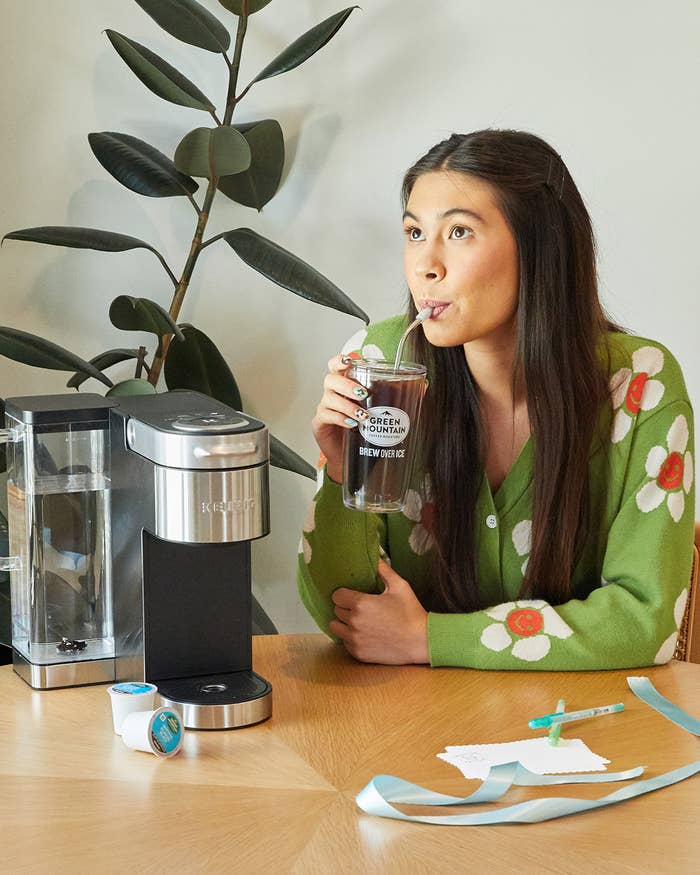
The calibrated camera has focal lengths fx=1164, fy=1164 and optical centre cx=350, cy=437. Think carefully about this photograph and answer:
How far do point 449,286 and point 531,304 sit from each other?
15 cm

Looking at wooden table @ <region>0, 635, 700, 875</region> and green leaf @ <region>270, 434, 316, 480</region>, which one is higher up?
green leaf @ <region>270, 434, 316, 480</region>

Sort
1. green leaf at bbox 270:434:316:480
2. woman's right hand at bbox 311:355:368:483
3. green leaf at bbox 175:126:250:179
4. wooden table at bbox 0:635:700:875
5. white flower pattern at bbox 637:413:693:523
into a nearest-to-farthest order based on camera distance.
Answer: wooden table at bbox 0:635:700:875
woman's right hand at bbox 311:355:368:483
white flower pattern at bbox 637:413:693:523
green leaf at bbox 175:126:250:179
green leaf at bbox 270:434:316:480

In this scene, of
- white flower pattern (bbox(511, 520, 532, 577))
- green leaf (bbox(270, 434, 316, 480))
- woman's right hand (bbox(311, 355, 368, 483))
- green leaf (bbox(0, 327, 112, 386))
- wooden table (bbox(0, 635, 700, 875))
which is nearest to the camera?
wooden table (bbox(0, 635, 700, 875))

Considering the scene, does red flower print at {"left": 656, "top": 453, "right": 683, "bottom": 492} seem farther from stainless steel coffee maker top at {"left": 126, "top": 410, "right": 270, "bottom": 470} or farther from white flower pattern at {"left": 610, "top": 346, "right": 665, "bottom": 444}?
stainless steel coffee maker top at {"left": 126, "top": 410, "right": 270, "bottom": 470}

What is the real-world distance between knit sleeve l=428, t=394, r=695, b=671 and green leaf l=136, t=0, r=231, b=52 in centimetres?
125

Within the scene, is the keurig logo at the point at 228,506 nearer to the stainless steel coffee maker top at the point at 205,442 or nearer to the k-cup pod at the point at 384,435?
the stainless steel coffee maker top at the point at 205,442

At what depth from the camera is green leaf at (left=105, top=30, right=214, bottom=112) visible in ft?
7.43

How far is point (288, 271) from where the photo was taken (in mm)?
2361

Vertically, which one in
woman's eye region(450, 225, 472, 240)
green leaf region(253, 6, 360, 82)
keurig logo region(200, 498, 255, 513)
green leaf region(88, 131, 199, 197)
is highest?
green leaf region(253, 6, 360, 82)

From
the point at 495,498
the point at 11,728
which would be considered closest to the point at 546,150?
the point at 495,498

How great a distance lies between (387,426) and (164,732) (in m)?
0.40

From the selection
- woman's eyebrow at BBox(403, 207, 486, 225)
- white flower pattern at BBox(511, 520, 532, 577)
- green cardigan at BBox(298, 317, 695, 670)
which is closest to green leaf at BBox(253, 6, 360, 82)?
green cardigan at BBox(298, 317, 695, 670)

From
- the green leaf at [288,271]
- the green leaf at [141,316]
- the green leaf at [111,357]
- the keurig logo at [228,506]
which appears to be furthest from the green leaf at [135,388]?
the keurig logo at [228,506]

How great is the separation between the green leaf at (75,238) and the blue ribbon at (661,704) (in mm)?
1397
